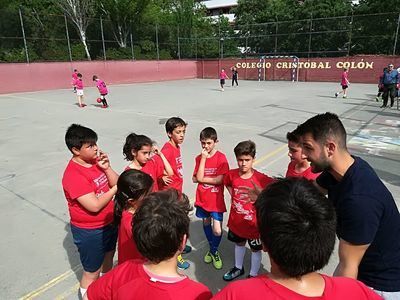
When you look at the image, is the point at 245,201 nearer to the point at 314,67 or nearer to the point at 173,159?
the point at 173,159

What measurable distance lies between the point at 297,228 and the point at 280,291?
25cm

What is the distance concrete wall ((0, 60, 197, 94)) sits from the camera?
2314cm

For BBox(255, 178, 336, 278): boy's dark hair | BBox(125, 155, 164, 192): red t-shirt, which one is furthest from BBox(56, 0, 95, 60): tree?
BBox(255, 178, 336, 278): boy's dark hair

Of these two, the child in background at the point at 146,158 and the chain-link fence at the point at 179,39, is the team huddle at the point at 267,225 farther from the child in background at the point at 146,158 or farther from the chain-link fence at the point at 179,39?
the chain-link fence at the point at 179,39

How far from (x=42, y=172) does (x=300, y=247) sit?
21.8 ft

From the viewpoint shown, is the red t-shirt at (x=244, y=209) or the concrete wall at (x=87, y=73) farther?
the concrete wall at (x=87, y=73)

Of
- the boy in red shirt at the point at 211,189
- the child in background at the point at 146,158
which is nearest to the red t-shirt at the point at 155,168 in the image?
the child in background at the point at 146,158

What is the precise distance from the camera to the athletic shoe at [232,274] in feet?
11.1

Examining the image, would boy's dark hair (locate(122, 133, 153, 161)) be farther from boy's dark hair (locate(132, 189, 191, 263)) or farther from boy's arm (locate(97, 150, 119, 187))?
boy's dark hair (locate(132, 189, 191, 263))

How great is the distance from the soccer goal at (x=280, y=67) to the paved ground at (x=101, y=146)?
1362 centimetres

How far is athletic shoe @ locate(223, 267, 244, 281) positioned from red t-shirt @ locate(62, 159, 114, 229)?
139cm

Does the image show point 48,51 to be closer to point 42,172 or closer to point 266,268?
point 42,172

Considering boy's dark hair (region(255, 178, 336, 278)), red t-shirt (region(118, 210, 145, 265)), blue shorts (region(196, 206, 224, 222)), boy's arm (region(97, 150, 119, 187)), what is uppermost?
boy's dark hair (region(255, 178, 336, 278))

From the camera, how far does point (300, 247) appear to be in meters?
1.18
